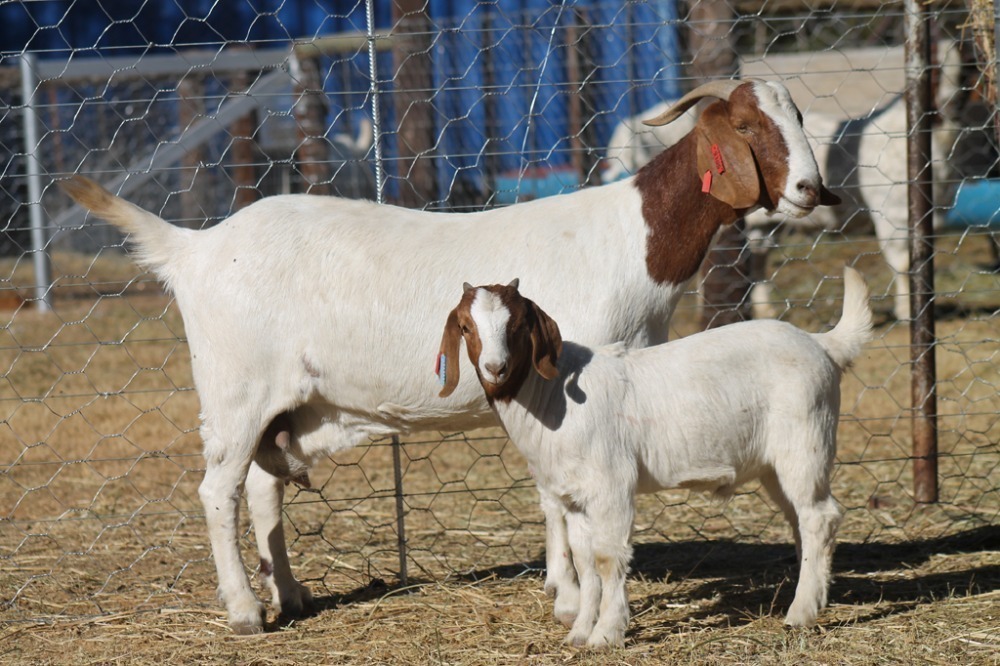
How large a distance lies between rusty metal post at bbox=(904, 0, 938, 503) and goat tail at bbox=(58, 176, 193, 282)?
272 centimetres

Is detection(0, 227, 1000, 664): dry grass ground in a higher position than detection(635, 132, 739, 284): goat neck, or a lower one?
lower

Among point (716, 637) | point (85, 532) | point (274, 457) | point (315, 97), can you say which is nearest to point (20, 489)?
point (85, 532)

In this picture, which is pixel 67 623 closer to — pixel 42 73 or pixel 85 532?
pixel 85 532

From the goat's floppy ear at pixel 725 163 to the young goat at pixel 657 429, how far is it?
390mm

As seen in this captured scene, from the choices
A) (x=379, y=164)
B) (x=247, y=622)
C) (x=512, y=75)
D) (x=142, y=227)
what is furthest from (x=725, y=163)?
(x=512, y=75)

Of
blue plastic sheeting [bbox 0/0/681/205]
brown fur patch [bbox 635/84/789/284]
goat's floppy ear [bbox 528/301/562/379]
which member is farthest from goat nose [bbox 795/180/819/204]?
blue plastic sheeting [bbox 0/0/681/205]

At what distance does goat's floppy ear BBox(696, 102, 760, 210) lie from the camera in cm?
332

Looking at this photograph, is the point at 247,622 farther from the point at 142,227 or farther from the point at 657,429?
the point at 657,429

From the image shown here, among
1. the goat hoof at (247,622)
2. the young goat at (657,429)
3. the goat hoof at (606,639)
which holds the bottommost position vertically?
the goat hoof at (606,639)

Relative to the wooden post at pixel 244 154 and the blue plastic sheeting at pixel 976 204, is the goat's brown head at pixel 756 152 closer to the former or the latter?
the wooden post at pixel 244 154

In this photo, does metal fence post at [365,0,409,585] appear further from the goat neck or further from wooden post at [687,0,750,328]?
wooden post at [687,0,750,328]

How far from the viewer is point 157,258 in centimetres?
357

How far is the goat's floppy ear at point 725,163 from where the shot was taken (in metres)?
3.32

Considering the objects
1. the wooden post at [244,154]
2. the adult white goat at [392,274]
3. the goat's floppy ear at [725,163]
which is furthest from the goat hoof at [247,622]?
the wooden post at [244,154]
